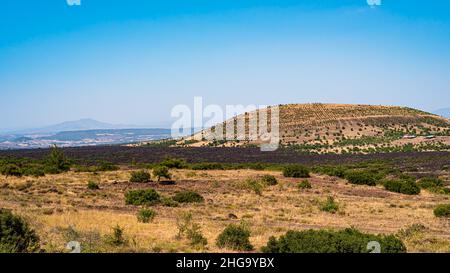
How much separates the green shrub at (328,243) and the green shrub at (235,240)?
1.16 m

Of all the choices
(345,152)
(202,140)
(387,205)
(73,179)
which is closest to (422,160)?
(345,152)

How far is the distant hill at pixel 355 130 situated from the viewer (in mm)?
90438

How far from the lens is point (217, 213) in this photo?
806 inches

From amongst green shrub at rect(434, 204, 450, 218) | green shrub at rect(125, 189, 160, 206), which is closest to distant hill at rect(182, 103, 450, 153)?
green shrub at rect(434, 204, 450, 218)

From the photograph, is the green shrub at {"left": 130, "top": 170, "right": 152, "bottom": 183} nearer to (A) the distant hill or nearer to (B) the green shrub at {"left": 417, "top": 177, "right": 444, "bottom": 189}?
(B) the green shrub at {"left": 417, "top": 177, "right": 444, "bottom": 189}

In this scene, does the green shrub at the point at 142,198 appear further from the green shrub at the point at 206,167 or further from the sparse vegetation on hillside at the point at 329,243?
the green shrub at the point at 206,167

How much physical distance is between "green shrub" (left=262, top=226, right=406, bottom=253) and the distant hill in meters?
76.1

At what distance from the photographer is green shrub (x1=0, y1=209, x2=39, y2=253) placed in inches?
420

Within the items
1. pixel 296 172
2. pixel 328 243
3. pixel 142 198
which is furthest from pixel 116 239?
pixel 296 172

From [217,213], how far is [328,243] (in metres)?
10.7

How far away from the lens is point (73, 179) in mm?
36750
